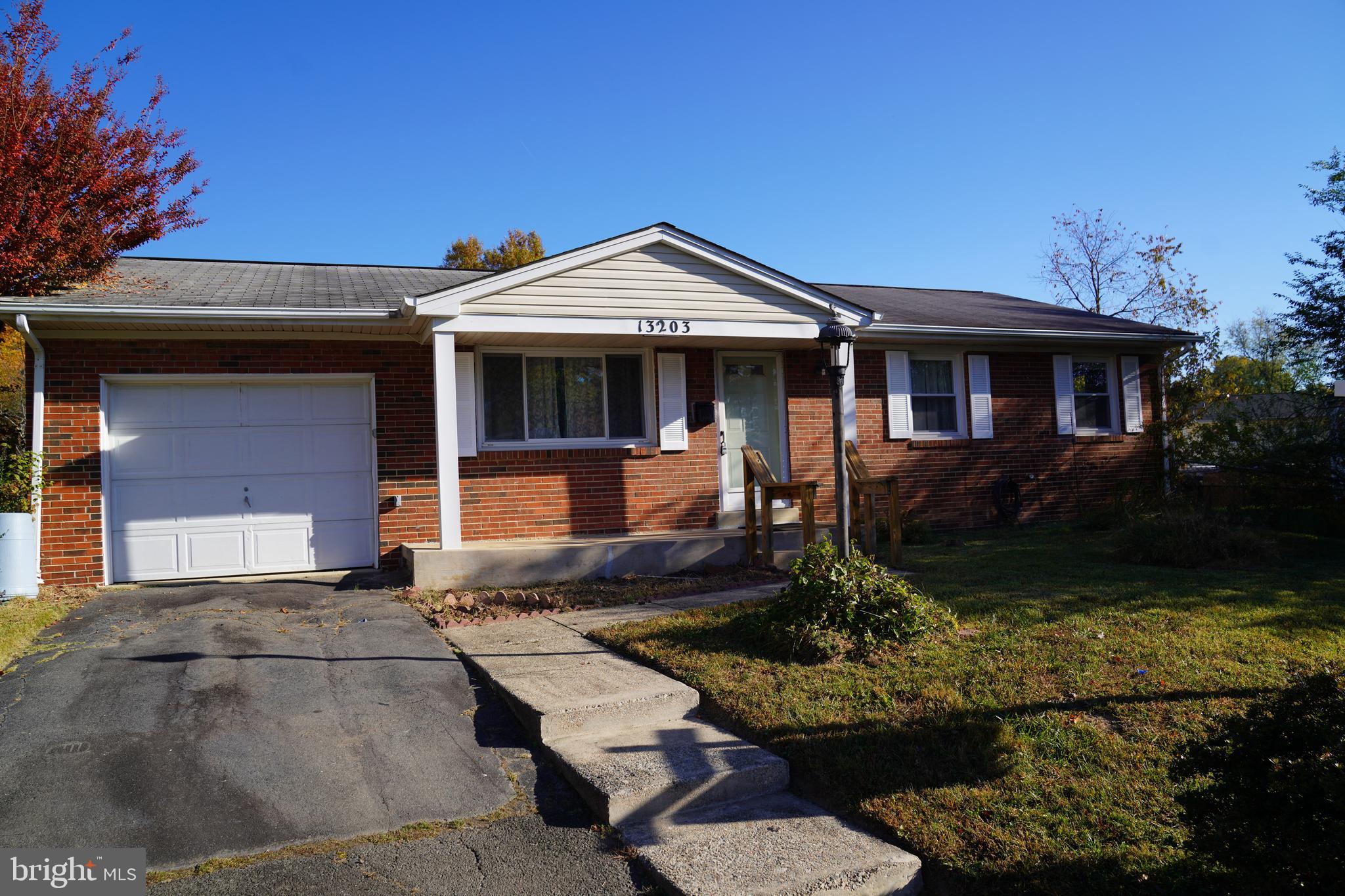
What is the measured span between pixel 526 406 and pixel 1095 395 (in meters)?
→ 9.10

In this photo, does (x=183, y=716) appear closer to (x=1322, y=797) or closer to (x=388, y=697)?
(x=388, y=697)

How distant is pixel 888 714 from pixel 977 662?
98 centimetres

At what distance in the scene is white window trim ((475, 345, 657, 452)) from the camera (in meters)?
10.2

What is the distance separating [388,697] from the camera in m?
5.30

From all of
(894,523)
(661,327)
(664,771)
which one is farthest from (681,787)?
(661,327)

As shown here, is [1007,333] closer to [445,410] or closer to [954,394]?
[954,394]

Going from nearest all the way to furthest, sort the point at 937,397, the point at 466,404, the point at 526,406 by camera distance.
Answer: the point at 466,404, the point at 526,406, the point at 937,397

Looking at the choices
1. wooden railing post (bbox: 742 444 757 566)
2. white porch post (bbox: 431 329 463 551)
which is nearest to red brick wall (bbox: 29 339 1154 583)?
white porch post (bbox: 431 329 463 551)

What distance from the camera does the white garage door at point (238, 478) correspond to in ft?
29.9

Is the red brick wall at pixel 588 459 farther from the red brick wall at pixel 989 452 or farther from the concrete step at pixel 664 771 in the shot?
the concrete step at pixel 664 771

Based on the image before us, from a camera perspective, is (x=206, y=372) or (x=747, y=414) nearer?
(x=206, y=372)

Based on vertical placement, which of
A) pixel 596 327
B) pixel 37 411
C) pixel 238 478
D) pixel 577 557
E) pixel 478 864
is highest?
pixel 596 327

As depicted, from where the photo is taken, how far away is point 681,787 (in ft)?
13.1

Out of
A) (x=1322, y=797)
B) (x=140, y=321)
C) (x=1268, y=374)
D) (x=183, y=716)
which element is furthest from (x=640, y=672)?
(x=1268, y=374)
